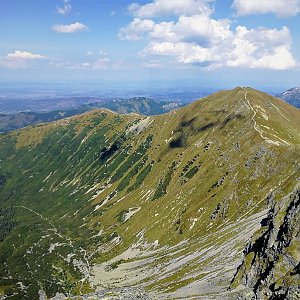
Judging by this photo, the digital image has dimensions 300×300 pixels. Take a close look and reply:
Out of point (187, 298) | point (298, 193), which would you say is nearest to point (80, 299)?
point (187, 298)

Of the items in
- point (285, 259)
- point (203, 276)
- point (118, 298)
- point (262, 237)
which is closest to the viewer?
point (285, 259)

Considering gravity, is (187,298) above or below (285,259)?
below

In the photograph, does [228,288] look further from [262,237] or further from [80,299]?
[80,299]

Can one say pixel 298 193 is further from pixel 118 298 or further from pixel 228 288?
pixel 118 298

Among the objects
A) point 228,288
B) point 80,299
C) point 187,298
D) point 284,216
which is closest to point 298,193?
point 284,216

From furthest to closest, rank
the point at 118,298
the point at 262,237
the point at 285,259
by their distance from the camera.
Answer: the point at 262,237, the point at 118,298, the point at 285,259

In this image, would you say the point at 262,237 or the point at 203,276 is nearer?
the point at 262,237

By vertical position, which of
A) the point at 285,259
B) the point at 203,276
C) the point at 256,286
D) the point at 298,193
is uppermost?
the point at 298,193
